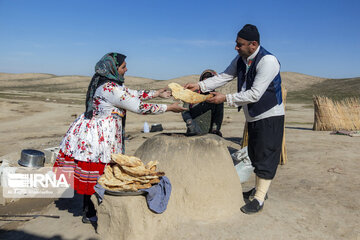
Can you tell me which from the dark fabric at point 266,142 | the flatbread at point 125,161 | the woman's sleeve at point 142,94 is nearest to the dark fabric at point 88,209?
the flatbread at point 125,161

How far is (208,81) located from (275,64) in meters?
1.02

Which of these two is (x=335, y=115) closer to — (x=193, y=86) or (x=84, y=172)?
(x=193, y=86)

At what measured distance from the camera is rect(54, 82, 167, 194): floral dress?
10.8 feet

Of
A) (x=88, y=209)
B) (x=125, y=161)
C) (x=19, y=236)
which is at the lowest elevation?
(x=19, y=236)

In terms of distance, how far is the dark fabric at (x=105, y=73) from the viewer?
3287 millimetres

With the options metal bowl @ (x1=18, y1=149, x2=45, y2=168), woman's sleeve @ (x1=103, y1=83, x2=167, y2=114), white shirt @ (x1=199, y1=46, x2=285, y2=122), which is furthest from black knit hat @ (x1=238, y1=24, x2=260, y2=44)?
metal bowl @ (x1=18, y1=149, x2=45, y2=168)

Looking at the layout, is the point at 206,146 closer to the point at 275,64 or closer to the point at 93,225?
the point at 275,64

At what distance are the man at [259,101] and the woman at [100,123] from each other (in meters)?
1.01

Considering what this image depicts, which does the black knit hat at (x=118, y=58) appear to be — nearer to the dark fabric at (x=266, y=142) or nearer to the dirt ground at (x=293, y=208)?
the dark fabric at (x=266, y=142)

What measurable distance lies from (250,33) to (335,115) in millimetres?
8698

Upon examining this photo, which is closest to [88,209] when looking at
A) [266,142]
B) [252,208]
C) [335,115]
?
[252,208]

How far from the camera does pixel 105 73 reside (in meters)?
3.28

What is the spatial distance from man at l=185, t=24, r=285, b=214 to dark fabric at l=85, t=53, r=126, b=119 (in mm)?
1130

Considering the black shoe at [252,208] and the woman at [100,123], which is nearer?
the woman at [100,123]
